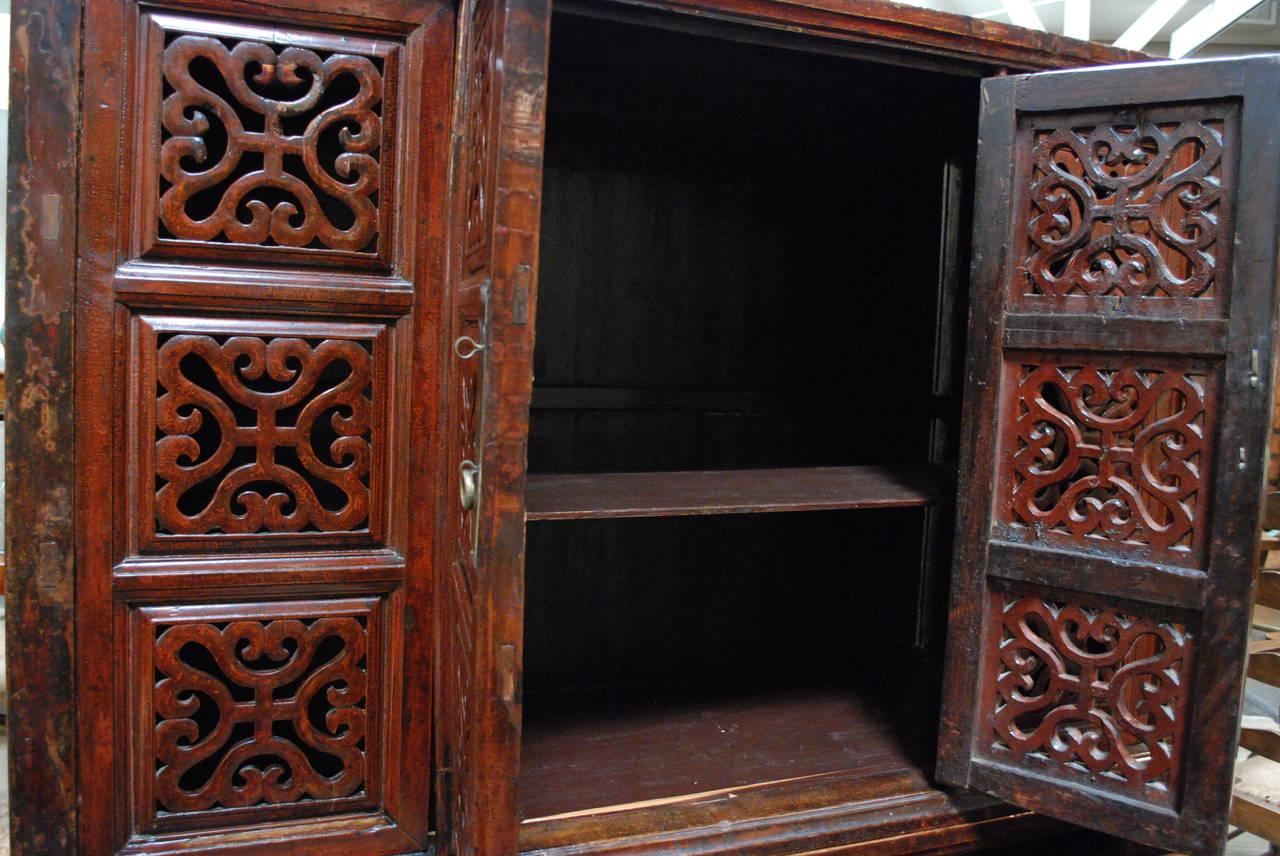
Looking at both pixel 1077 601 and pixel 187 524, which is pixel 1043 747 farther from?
pixel 187 524

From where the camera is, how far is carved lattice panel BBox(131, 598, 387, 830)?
54.9 inches

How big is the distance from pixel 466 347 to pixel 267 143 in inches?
16.5

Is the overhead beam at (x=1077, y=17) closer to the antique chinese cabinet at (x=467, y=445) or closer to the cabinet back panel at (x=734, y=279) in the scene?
the cabinet back panel at (x=734, y=279)

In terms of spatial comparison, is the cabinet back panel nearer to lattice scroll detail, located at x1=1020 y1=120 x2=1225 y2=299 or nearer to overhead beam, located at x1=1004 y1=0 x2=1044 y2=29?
lattice scroll detail, located at x1=1020 y1=120 x2=1225 y2=299

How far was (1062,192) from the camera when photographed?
157 cm

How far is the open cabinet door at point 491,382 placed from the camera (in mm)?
1155

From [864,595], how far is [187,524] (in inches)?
71.2

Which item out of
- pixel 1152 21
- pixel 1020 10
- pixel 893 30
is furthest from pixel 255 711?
pixel 1152 21

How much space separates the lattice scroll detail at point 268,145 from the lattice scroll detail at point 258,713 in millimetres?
587

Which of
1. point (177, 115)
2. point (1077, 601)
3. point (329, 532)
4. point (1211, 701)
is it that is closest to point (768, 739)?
point (1077, 601)

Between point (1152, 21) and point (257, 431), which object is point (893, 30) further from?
point (1152, 21)

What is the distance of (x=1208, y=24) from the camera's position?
3.69 metres

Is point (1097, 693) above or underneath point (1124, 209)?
underneath

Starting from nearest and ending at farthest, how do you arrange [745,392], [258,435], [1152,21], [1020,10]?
[258,435], [745,392], [1020,10], [1152,21]
